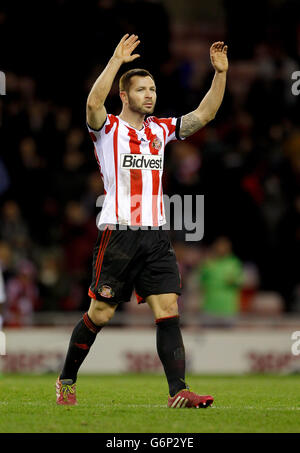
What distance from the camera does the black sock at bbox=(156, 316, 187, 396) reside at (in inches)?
284

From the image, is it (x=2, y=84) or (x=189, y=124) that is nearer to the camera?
(x=189, y=124)

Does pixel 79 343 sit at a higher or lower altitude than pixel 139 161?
lower

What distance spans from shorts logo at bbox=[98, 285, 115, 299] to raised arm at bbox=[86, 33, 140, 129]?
49.6 inches

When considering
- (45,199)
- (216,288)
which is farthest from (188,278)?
(45,199)

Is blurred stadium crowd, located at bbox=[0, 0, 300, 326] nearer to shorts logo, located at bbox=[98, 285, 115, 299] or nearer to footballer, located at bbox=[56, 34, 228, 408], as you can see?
footballer, located at bbox=[56, 34, 228, 408]

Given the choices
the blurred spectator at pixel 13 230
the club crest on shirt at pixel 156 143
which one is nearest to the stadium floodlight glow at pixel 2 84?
the blurred spectator at pixel 13 230

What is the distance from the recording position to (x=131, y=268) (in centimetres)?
740

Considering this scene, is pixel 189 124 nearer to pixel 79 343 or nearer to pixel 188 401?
pixel 79 343

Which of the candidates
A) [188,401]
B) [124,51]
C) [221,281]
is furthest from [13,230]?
[188,401]

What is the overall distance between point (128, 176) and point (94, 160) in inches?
378

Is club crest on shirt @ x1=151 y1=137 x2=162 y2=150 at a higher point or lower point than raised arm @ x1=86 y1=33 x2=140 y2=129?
lower

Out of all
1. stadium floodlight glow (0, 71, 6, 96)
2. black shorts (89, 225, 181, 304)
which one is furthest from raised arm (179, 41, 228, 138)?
stadium floodlight glow (0, 71, 6, 96)

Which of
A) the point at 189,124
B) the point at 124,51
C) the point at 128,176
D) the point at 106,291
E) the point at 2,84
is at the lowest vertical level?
the point at 106,291

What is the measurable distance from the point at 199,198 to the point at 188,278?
1.35 m
